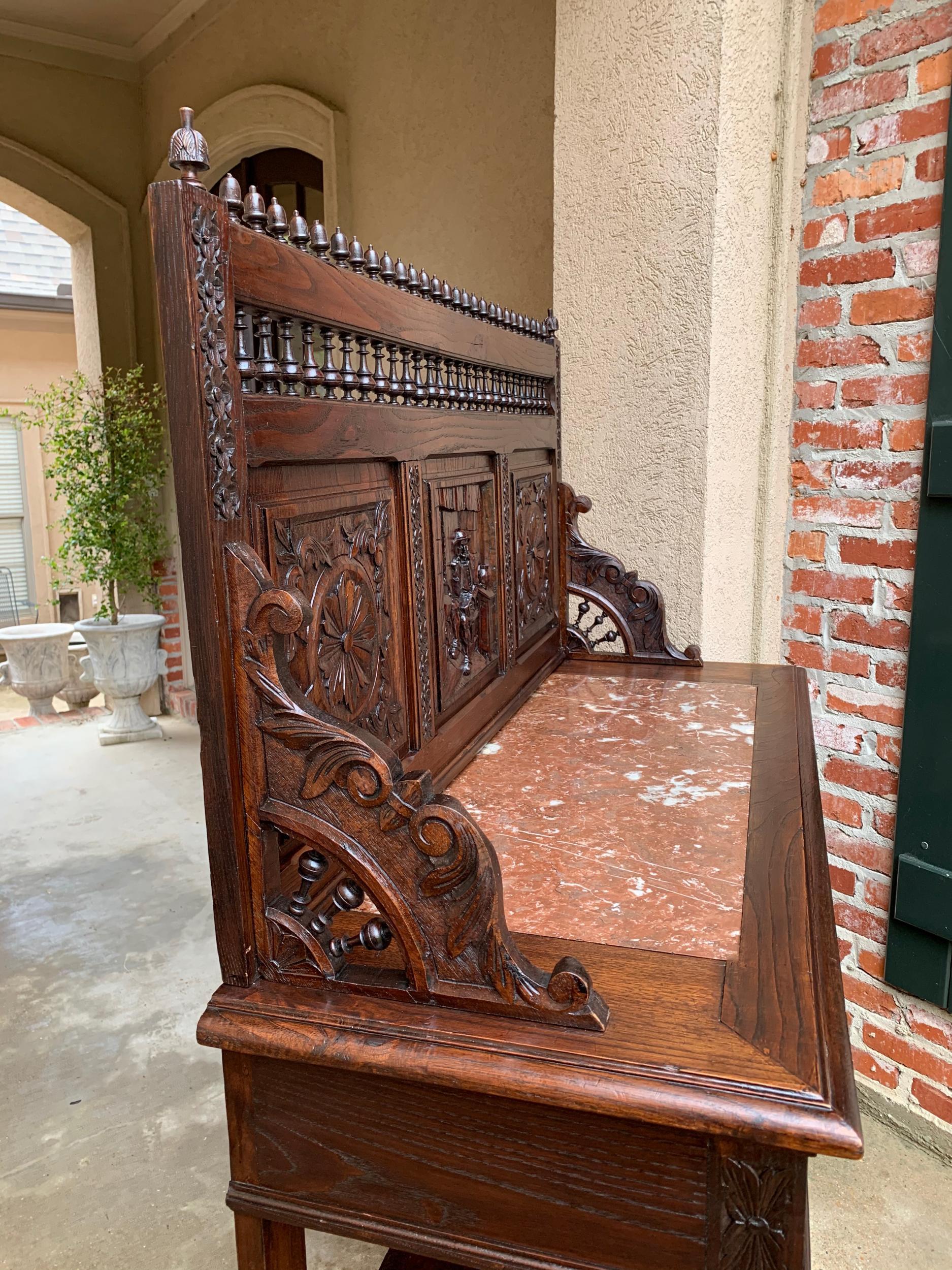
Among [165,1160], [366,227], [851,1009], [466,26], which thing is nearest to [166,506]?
[366,227]

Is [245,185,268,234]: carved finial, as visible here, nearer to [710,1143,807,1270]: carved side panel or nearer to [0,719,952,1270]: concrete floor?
[710,1143,807,1270]: carved side panel

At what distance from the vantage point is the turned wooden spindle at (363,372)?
1.05 m

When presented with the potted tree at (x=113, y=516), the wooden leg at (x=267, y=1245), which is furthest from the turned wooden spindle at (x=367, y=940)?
the potted tree at (x=113, y=516)

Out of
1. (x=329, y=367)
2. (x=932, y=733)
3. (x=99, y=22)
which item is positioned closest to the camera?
(x=329, y=367)

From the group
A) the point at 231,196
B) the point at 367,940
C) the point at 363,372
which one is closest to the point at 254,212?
the point at 231,196

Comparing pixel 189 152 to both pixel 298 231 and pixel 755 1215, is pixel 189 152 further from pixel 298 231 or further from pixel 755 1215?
pixel 755 1215

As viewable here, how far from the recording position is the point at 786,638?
219 centimetres

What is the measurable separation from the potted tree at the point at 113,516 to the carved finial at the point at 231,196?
448 cm

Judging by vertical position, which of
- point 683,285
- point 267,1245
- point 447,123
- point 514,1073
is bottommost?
point 267,1245

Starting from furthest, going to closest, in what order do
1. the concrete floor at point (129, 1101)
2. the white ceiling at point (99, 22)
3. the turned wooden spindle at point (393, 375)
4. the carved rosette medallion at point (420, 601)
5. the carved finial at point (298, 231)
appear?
Answer: the white ceiling at point (99, 22)
the concrete floor at point (129, 1101)
the carved rosette medallion at point (420, 601)
the turned wooden spindle at point (393, 375)
the carved finial at point (298, 231)

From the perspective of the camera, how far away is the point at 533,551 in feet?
6.26

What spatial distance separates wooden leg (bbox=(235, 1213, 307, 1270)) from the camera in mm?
904

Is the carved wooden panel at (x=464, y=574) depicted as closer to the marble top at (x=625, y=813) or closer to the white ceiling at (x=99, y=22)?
the marble top at (x=625, y=813)

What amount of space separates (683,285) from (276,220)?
130cm
